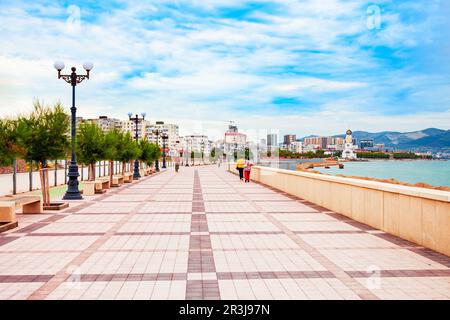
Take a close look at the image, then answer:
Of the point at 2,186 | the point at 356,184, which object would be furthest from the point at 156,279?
the point at 2,186

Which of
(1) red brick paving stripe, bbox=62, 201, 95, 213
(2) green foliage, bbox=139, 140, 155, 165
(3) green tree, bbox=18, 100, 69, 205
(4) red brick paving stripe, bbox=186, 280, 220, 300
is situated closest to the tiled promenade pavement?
(4) red brick paving stripe, bbox=186, 280, 220, 300

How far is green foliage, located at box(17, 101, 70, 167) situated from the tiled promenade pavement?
265cm

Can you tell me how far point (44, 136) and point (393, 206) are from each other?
11105 mm

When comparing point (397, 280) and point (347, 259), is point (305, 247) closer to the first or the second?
point (347, 259)

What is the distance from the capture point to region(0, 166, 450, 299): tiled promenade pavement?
19.9ft

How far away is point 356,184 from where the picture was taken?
12.5 m

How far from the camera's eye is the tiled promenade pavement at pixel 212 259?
6.06 m

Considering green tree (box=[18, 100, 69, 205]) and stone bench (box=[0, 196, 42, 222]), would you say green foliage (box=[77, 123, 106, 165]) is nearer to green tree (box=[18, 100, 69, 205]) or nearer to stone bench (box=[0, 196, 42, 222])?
green tree (box=[18, 100, 69, 205])

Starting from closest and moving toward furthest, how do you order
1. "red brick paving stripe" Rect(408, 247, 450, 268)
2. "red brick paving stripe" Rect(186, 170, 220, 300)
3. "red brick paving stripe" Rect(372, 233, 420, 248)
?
"red brick paving stripe" Rect(186, 170, 220, 300) < "red brick paving stripe" Rect(408, 247, 450, 268) < "red brick paving stripe" Rect(372, 233, 420, 248)

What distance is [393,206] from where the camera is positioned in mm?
10266

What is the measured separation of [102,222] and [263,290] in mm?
7390

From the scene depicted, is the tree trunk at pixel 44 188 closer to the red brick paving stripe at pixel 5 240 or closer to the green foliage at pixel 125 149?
the red brick paving stripe at pixel 5 240

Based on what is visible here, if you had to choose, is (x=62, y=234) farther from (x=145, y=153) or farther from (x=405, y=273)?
(x=145, y=153)

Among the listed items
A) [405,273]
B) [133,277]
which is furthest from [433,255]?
[133,277]
